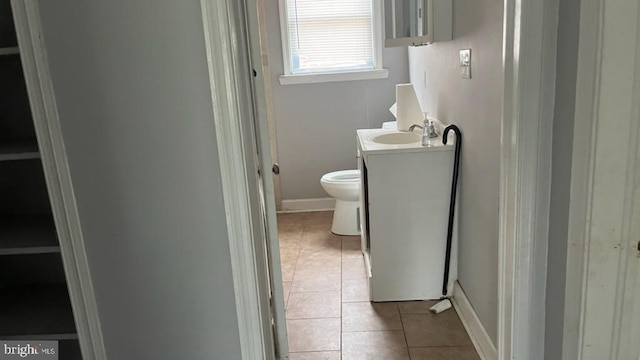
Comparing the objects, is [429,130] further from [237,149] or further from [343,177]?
[237,149]

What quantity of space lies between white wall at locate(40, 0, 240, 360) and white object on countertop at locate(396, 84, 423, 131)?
5.78ft

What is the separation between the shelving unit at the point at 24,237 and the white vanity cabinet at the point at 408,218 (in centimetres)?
140

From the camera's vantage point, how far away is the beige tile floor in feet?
6.81

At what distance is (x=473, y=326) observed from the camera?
213cm

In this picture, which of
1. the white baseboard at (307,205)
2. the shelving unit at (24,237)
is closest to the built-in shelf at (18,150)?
the shelving unit at (24,237)

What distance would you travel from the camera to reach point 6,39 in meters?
1.54

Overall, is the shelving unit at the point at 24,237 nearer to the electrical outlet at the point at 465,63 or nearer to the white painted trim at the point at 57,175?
the white painted trim at the point at 57,175

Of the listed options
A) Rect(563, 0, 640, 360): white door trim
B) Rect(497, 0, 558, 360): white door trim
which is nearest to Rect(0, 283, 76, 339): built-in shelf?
Rect(497, 0, 558, 360): white door trim

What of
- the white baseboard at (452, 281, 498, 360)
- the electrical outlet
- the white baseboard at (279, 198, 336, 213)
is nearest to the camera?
the white baseboard at (452, 281, 498, 360)

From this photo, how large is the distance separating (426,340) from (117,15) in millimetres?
1771

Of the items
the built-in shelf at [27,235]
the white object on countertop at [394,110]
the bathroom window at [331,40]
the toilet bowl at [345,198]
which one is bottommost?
the toilet bowl at [345,198]

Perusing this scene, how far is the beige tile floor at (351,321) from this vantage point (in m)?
2.08

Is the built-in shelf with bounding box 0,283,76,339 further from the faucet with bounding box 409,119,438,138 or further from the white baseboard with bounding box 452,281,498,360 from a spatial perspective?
the faucet with bounding box 409,119,438,138

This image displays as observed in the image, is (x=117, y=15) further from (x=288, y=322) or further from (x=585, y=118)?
(x=288, y=322)
